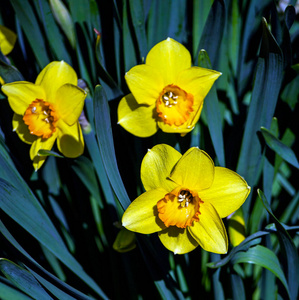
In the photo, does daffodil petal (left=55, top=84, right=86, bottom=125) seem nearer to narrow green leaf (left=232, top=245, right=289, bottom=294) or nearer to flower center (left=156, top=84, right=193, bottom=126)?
flower center (left=156, top=84, right=193, bottom=126)

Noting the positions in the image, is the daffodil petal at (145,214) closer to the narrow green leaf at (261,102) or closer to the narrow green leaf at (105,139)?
the narrow green leaf at (105,139)

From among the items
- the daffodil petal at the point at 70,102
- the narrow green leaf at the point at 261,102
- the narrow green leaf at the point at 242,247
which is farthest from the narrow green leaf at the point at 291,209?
the daffodil petal at the point at 70,102

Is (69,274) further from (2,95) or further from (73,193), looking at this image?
(2,95)

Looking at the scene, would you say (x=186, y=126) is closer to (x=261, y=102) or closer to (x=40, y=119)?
(x=261, y=102)

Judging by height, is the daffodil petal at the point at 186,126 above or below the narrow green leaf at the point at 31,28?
below

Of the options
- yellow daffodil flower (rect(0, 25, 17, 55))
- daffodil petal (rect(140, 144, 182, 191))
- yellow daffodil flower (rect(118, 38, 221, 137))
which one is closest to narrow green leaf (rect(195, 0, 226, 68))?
yellow daffodil flower (rect(118, 38, 221, 137))

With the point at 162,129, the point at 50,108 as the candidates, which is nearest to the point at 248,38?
the point at 162,129
